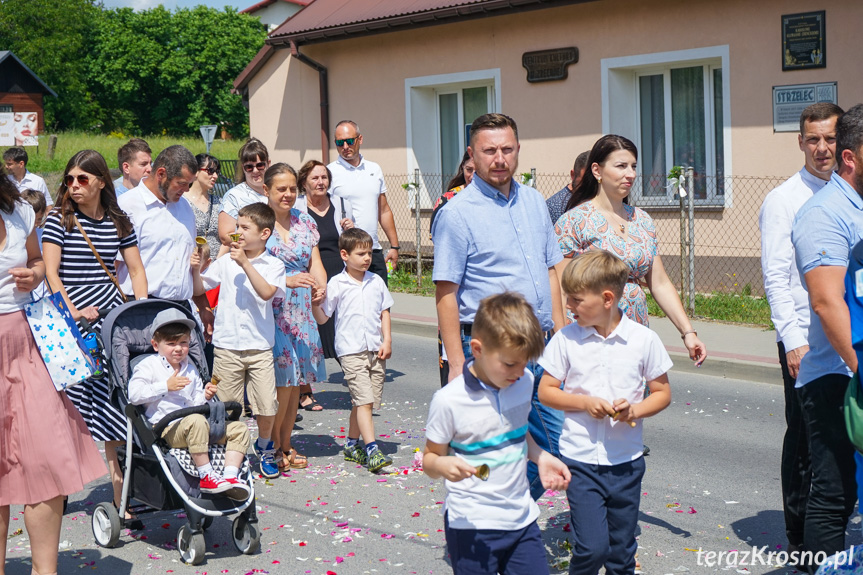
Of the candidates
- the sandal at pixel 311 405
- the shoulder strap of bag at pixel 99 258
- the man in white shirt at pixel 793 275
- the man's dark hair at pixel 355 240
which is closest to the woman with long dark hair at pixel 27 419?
the shoulder strap of bag at pixel 99 258

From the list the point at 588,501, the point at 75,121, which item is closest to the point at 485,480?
the point at 588,501

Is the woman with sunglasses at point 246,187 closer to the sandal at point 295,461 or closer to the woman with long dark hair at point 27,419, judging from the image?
the sandal at point 295,461

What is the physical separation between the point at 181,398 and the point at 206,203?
367cm

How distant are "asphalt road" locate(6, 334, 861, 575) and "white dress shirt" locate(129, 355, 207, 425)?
77cm

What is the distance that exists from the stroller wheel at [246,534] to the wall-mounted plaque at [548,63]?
11.7 meters

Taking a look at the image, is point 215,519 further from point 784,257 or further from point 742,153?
point 742,153

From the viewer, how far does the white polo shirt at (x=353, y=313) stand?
23.0 ft

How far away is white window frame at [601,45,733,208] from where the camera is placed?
14.0 m

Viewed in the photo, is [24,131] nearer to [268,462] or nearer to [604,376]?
[268,462]

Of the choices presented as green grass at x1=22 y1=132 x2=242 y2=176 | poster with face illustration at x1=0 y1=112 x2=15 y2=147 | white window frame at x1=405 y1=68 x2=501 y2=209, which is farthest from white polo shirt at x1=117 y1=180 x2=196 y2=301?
poster with face illustration at x1=0 y1=112 x2=15 y2=147

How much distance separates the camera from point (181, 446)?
5363 mm

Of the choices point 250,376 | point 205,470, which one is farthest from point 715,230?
point 205,470

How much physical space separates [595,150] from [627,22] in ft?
34.2

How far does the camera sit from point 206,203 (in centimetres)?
886
